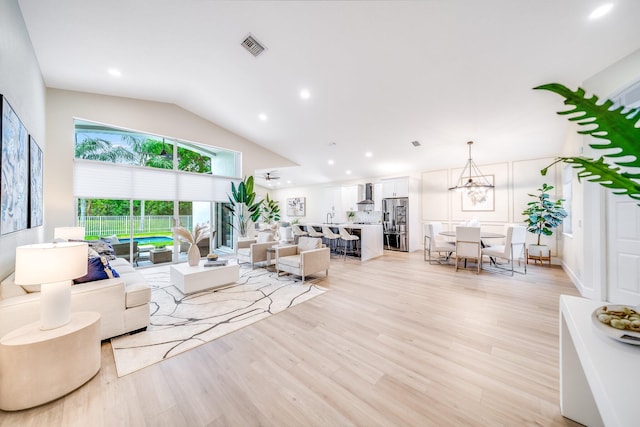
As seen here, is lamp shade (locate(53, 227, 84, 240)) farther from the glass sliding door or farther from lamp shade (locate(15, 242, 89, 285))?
the glass sliding door

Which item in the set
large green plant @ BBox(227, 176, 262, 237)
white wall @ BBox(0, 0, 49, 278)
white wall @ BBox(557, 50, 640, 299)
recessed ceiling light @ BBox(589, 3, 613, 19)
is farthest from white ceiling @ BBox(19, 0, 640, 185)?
large green plant @ BBox(227, 176, 262, 237)

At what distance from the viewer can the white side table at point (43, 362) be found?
166cm

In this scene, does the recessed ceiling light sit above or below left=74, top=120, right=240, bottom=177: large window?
A: above

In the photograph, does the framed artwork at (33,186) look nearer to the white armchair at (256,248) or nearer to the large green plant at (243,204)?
the white armchair at (256,248)

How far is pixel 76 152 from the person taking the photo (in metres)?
4.84

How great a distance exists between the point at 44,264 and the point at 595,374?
3105mm

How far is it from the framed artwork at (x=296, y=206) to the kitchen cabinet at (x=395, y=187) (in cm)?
436

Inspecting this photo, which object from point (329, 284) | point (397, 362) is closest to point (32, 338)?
point (397, 362)

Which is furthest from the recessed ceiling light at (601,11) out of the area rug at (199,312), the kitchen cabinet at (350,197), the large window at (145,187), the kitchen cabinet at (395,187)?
the large window at (145,187)

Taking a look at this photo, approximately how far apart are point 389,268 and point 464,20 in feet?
14.2

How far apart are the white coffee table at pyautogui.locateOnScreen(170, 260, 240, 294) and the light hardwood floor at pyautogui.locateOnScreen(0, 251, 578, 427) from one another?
1281 mm

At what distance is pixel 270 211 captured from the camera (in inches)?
464

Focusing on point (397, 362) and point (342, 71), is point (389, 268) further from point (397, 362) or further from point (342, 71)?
point (342, 71)

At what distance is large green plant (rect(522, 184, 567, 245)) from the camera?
5.20 meters
